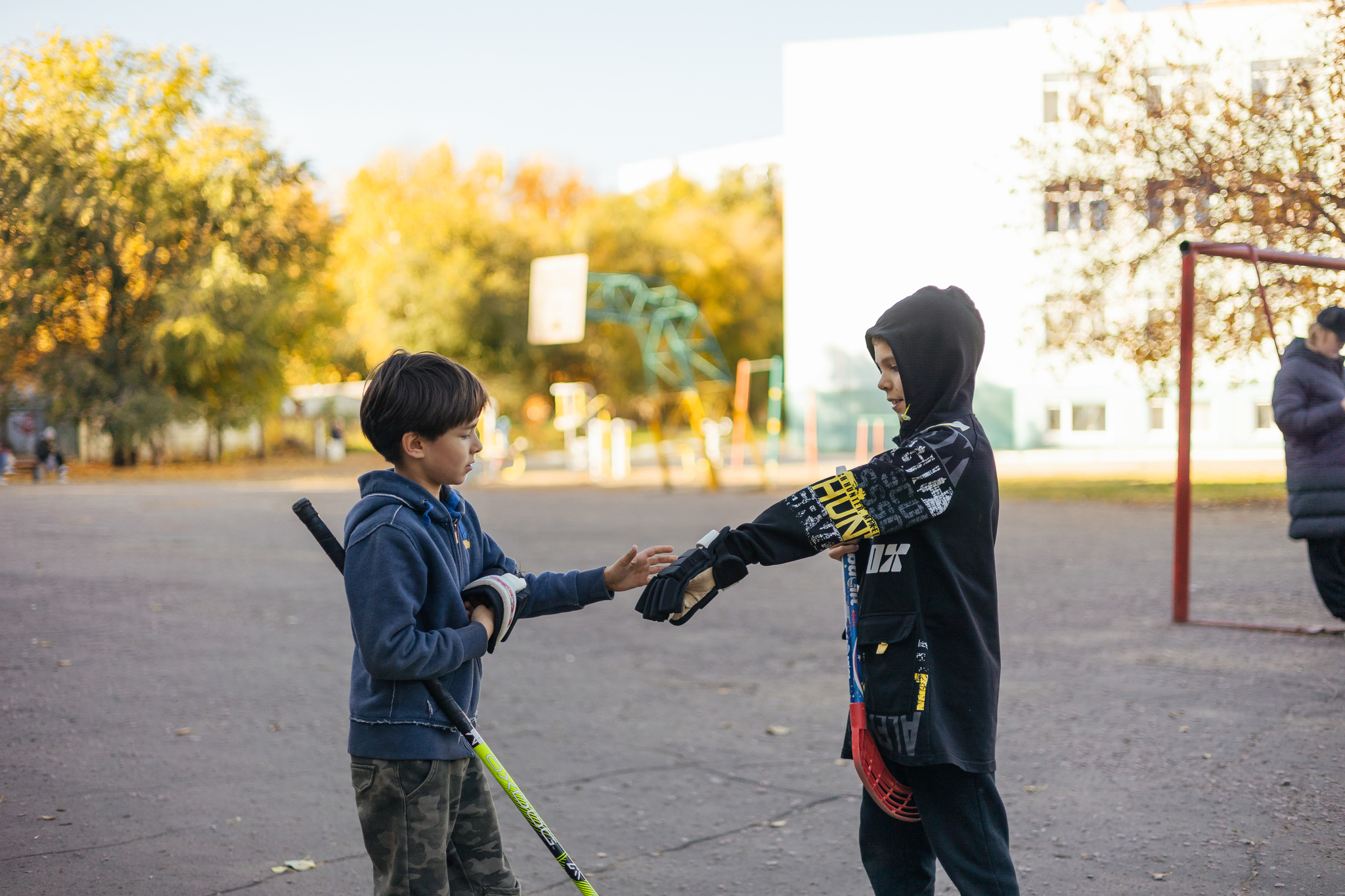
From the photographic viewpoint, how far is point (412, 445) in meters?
2.48

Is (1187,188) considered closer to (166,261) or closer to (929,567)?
(929,567)

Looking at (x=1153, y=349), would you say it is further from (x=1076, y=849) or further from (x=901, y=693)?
(x=901, y=693)

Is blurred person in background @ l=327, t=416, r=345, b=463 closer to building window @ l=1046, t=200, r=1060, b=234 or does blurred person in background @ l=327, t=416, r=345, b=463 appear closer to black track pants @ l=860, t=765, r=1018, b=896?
building window @ l=1046, t=200, r=1060, b=234

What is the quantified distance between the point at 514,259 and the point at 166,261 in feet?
43.6

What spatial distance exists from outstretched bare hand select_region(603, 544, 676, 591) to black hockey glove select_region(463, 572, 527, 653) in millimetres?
258

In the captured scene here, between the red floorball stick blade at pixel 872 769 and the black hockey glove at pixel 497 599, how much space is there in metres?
0.78

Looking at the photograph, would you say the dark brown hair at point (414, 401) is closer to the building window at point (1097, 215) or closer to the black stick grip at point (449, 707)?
the black stick grip at point (449, 707)

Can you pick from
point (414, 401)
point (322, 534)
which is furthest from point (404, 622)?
point (414, 401)

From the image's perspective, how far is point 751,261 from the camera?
50.4m

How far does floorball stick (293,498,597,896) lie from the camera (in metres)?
2.39

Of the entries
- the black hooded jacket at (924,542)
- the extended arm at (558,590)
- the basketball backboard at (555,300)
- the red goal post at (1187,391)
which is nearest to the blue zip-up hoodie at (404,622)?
the extended arm at (558,590)

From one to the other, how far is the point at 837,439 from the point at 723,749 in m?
30.2

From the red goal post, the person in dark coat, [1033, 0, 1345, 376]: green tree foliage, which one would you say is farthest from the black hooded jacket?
[1033, 0, 1345, 376]: green tree foliage

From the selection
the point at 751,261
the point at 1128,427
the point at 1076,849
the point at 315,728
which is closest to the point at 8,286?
the point at 315,728
